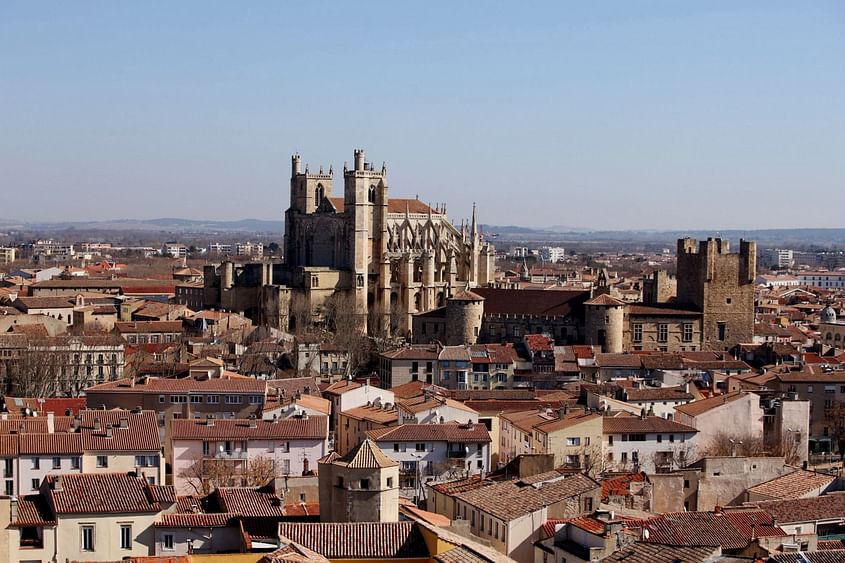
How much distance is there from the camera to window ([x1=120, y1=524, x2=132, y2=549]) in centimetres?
2548

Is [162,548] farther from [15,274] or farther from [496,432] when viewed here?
[15,274]

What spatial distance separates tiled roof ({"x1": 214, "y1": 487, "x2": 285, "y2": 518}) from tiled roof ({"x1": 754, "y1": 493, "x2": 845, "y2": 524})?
8.83 metres

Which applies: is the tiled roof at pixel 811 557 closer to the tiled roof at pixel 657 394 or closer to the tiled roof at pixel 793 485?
the tiled roof at pixel 793 485

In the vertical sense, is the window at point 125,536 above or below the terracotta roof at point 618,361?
above

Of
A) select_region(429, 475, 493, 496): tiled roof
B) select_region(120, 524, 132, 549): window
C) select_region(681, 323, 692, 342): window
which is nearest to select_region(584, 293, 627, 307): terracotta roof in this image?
select_region(681, 323, 692, 342): window

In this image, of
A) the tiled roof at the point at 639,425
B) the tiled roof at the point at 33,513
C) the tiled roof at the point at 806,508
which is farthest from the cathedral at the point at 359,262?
the tiled roof at the point at 33,513

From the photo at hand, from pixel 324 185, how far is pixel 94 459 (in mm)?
A: 59408

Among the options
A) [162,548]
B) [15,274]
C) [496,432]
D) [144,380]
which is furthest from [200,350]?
[15,274]

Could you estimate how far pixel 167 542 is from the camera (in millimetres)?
25312

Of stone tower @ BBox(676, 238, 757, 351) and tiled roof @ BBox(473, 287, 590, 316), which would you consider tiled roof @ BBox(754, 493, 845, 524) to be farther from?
tiled roof @ BBox(473, 287, 590, 316)

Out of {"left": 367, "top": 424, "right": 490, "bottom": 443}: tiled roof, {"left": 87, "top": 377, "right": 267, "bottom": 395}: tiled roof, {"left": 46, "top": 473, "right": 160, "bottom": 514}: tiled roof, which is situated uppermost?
{"left": 46, "top": 473, "right": 160, "bottom": 514}: tiled roof

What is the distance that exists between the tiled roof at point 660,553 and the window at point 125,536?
7.38m

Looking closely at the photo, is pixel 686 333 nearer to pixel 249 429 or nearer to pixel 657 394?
pixel 657 394

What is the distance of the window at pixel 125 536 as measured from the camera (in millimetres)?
25484
